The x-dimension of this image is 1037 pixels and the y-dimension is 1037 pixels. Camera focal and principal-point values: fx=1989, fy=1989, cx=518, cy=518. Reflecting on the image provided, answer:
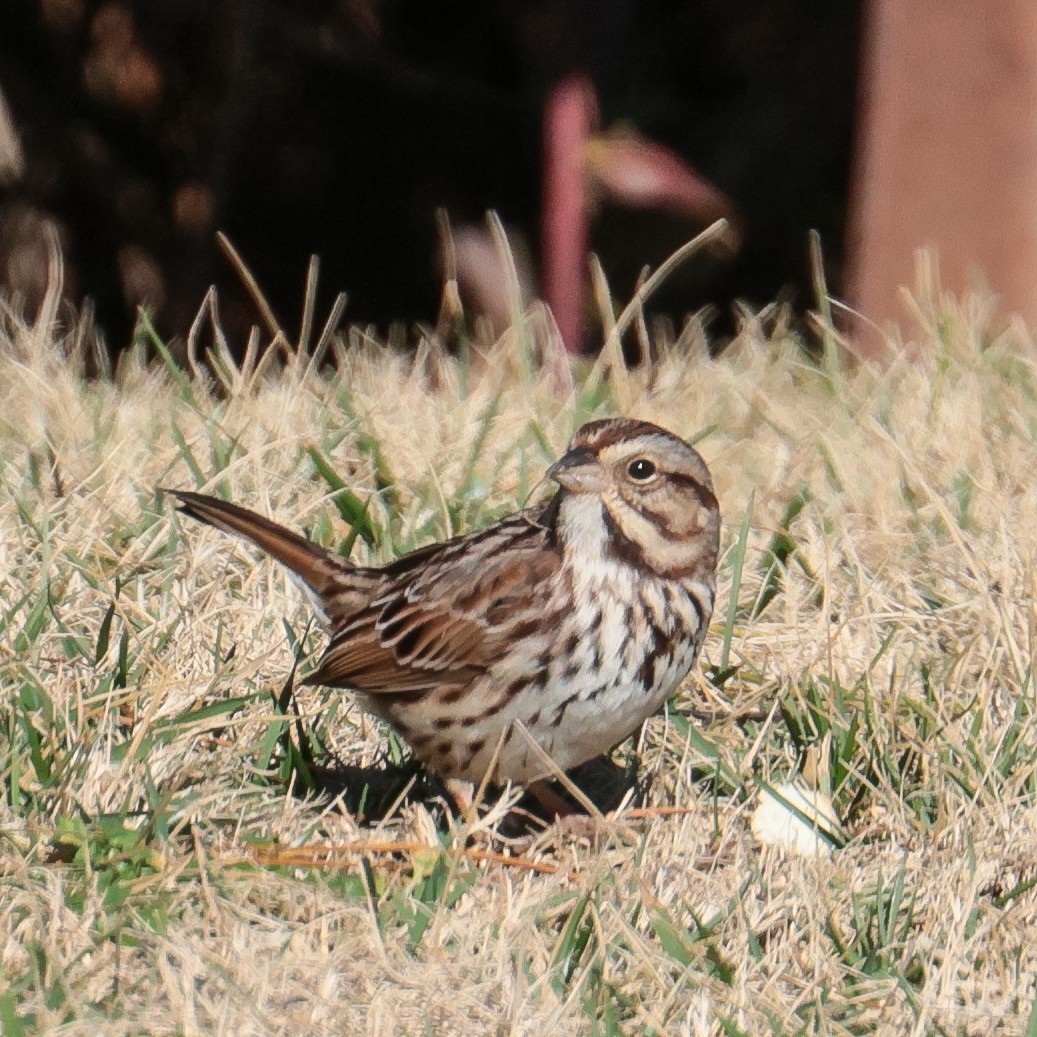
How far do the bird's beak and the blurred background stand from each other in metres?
3.18

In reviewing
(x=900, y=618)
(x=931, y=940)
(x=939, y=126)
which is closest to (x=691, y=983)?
(x=931, y=940)

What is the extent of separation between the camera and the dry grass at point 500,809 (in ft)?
8.66

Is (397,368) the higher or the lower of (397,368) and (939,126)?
the lower

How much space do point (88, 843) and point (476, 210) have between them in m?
5.23

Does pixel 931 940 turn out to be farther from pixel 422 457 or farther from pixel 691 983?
pixel 422 457

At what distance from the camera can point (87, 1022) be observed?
2.41 metres

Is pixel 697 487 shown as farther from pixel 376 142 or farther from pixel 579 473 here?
pixel 376 142

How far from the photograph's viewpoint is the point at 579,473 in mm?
3162

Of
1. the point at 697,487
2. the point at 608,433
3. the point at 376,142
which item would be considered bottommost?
the point at 376,142

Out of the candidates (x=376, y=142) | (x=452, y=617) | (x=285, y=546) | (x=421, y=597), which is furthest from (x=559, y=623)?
(x=376, y=142)

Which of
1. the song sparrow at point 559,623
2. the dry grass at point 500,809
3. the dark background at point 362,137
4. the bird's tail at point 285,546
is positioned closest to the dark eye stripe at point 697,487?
the song sparrow at point 559,623

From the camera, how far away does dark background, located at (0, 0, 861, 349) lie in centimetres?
705

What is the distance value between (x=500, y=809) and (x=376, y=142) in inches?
201

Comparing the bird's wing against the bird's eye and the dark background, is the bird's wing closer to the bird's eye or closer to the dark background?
the bird's eye
